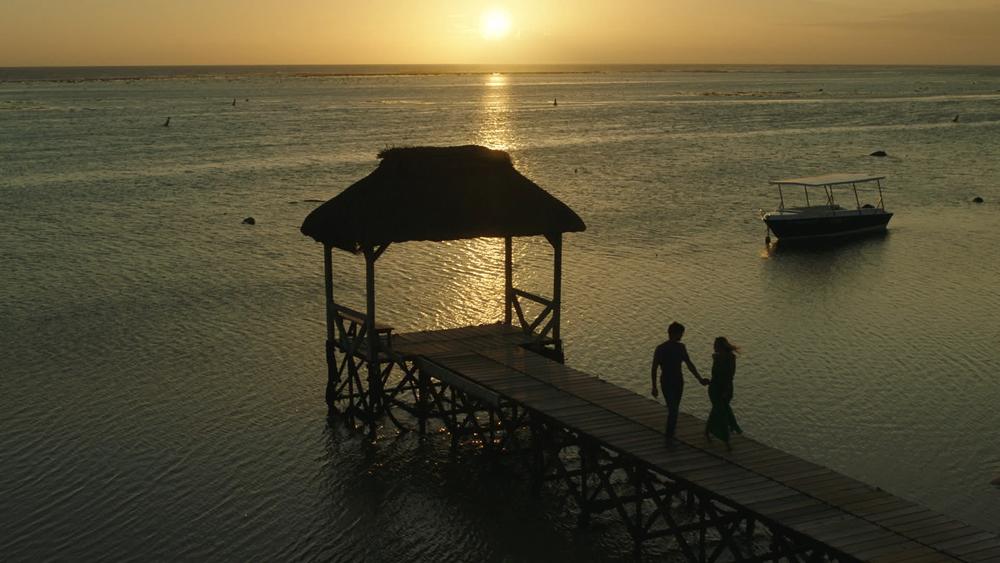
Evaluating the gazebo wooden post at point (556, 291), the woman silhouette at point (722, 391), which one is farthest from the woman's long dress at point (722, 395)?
the gazebo wooden post at point (556, 291)

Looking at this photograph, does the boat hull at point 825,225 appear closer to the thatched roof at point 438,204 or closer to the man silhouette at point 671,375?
the thatched roof at point 438,204

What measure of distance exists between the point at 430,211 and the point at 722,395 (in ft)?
24.1

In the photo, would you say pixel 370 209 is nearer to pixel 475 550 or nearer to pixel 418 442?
pixel 418 442

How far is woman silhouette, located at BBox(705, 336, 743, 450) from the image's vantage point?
14.2 metres

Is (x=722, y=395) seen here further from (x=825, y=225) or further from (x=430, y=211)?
(x=825, y=225)

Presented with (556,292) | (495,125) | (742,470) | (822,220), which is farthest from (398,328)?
(495,125)

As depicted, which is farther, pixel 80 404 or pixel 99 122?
pixel 99 122

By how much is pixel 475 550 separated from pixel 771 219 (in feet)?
90.7

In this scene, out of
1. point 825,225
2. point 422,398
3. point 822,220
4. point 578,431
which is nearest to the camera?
point 578,431

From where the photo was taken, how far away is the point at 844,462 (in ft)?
57.8

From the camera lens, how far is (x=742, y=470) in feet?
44.1

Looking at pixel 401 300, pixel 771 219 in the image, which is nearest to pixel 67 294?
pixel 401 300

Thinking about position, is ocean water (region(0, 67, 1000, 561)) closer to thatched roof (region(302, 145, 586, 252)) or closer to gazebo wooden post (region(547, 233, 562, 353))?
gazebo wooden post (region(547, 233, 562, 353))

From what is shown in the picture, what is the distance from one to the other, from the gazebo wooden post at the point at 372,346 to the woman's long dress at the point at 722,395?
712 centimetres
